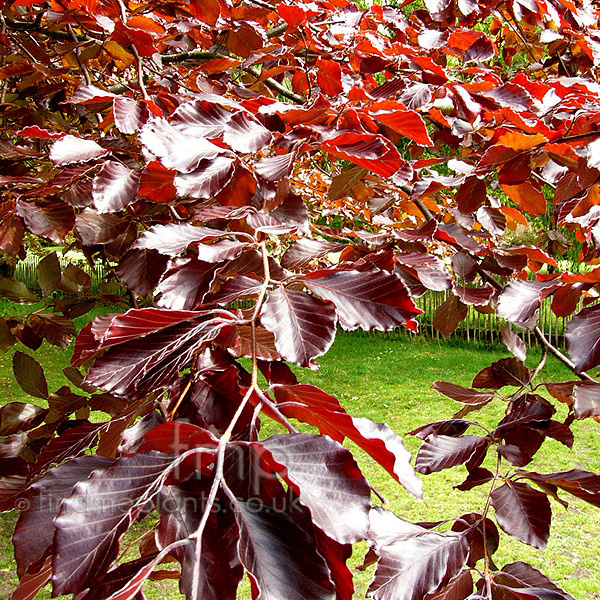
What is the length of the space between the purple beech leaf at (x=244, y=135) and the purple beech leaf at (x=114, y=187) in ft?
0.71

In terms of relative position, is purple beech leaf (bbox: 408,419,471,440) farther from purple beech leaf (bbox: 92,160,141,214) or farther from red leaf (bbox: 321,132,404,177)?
purple beech leaf (bbox: 92,160,141,214)

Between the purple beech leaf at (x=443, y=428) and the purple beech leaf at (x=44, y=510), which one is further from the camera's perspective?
the purple beech leaf at (x=443, y=428)

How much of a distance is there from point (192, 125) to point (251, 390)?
0.51 meters

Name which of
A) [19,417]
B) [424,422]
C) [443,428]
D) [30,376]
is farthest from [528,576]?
[424,422]

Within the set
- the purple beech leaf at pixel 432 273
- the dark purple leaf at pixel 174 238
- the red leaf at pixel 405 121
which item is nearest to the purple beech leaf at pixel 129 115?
the dark purple leaf at pixel 174 238

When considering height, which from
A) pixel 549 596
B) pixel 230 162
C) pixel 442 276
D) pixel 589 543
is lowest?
pixel 589 543

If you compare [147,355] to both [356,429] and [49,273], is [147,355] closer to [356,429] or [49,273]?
[356,429]

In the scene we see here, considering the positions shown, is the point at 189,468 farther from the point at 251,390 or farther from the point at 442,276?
the point at 442,276

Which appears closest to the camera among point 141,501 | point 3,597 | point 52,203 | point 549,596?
point 141,501

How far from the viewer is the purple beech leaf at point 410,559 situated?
81 centimetres

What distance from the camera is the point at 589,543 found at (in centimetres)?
395

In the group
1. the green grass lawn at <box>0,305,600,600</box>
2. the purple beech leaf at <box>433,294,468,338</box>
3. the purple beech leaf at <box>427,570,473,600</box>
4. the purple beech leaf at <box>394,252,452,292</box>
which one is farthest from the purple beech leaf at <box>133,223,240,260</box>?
the green grass lawn at <box>0,305,600,600</box>

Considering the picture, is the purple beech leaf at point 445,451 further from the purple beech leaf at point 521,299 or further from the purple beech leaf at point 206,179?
the purple beech leaf at point 206,179

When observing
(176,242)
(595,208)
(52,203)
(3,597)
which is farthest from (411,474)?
(3,597)
